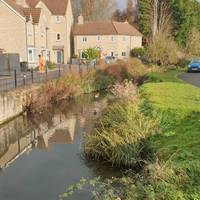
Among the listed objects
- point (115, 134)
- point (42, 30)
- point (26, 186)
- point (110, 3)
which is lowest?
point (26, 186)

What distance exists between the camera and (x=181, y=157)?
963 centimetres

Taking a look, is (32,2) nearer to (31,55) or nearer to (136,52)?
(31,55)

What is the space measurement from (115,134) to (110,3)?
79491 millimetres

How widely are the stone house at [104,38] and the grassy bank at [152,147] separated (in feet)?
171

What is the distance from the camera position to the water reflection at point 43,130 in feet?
52.8

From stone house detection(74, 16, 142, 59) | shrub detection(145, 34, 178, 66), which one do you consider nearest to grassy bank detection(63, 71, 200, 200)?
shrub detection(145, 34, 178, 66)

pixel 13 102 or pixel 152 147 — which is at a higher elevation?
pixel 13 102

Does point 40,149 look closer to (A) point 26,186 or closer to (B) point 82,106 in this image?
(A) point 26,186

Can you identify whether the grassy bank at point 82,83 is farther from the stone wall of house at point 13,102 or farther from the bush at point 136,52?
the bush at point 136,52

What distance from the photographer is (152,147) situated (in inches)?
463

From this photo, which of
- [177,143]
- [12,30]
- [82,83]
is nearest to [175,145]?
[177,143]

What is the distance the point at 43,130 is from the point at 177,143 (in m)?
9.81

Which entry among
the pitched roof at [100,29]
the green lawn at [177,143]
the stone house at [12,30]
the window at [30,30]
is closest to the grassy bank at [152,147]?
the green lawn at [177,143]

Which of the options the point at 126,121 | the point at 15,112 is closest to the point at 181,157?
the point at 126,121
